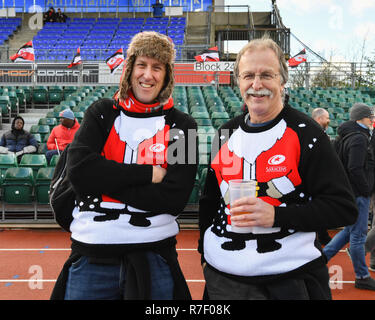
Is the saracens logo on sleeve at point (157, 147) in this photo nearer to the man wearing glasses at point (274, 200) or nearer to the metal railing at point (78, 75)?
the man wearing glasses at point (274, 200)

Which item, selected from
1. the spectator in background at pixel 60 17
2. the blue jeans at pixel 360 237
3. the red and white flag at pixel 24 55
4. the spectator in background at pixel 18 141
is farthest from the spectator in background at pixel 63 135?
the spectator in background at pixel 60 17

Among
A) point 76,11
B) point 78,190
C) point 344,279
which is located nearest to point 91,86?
point 344,279

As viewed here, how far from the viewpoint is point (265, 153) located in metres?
1.64

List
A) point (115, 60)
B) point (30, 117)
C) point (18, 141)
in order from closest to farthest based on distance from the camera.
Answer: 1. point (18, 141)
2. point (30, 117)
3. point (115, 60)

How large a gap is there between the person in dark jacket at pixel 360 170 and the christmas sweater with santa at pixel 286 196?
2752 mm

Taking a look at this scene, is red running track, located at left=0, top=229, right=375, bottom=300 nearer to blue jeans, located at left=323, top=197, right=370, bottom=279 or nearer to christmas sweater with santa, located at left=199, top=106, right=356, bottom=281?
blue jeans, located at left=323, top=197, right=370, bottom=279

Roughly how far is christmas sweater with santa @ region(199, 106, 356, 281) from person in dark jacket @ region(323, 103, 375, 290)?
2752mm

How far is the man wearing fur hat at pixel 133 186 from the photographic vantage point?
171cm

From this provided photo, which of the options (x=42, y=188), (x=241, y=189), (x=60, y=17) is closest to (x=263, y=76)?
(x=241, y=189)

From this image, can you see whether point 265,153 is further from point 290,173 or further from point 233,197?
point 233,197

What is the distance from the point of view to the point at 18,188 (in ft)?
23.2

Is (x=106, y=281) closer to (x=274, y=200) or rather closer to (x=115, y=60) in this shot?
(x=274, y=200)

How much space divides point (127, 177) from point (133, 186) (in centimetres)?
4

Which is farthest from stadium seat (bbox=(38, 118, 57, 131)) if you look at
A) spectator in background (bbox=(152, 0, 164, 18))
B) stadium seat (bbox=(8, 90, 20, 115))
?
spectator in background (bbox=(152, 0, 164, 18))
